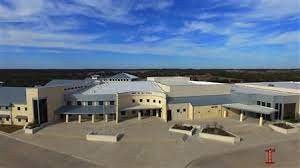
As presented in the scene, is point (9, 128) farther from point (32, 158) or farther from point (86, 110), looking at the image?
point (32, 158)

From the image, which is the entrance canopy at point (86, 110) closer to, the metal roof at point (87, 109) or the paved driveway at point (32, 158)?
the metal roof at point (87, 109)

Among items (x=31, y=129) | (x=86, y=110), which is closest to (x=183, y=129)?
(x=86, y=110)

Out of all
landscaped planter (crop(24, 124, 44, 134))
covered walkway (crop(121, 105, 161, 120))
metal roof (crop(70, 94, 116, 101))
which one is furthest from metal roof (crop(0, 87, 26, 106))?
covered walkway (crop(121, 105, 161, 120))

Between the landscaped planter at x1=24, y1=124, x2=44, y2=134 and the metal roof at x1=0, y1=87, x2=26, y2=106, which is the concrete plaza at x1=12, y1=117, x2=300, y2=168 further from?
the metal roof at x1=0, y1=87, x2=26, y2=106

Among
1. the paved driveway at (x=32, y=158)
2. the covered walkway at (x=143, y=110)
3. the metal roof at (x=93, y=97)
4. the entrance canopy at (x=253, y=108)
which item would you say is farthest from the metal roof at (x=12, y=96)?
the entrance canopy at (x=253, y=108)

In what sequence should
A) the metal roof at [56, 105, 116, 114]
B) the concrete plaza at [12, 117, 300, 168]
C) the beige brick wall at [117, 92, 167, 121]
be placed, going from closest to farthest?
the concrete plaza at [12, 117, 300, 168]
the metal roof at [56, 105, 116, 114]
the beige brick wall at [117, 92, 167, 121]
